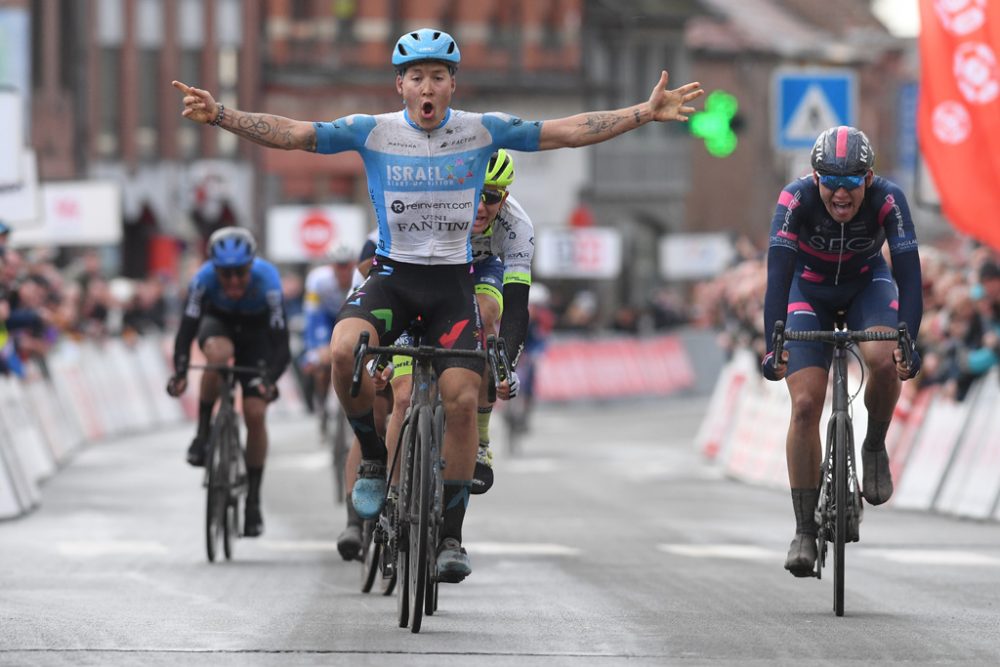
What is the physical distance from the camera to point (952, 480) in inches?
723

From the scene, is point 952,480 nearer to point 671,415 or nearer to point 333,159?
point 671,415

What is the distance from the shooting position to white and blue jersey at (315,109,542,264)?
404 inches

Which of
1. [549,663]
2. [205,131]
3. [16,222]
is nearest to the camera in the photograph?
[549,663]

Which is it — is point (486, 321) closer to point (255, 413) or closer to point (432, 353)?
point (432, 353)

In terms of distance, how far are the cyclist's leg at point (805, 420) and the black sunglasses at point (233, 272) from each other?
13.5 ft

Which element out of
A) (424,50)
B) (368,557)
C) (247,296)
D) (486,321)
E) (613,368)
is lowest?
(613,368)

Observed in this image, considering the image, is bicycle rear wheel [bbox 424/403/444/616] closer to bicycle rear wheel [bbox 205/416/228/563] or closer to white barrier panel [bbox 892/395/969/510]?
bicycle rear wheel [bbox 205/416/228/563]

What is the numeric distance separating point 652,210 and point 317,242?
28.3 metres

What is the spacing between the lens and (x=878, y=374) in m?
11.2

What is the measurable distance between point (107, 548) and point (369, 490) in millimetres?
4672

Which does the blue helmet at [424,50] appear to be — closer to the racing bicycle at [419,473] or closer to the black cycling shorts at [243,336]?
the racing bicycle at [419,473]

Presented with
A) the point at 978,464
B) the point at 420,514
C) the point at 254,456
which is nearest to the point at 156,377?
the point at 978,464

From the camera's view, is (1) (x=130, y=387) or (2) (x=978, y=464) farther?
(1) (x=130, y=387)

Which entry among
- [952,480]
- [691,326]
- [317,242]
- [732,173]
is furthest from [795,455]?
[732,173]
